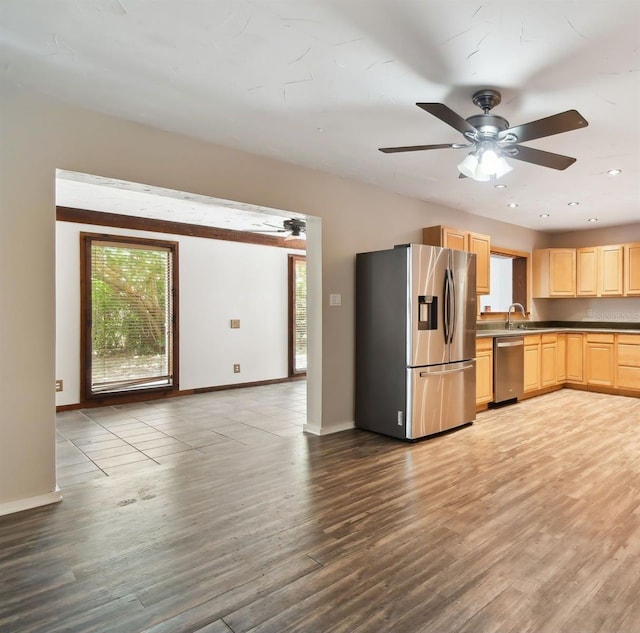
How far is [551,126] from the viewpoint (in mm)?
2219

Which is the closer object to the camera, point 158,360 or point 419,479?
point 419,479

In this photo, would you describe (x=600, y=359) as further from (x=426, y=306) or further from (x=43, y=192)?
(x=43, y=192)

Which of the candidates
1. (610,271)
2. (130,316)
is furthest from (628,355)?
(130,316)

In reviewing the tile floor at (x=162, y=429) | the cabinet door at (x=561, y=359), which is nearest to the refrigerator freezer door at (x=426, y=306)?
the tile floor at (x=162, y=429)

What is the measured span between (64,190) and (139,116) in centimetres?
213

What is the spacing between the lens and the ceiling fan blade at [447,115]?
2061 millimetres

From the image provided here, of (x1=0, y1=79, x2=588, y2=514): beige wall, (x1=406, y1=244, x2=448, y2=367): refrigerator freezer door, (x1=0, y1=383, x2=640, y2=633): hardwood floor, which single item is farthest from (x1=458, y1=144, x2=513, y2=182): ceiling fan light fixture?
(x1=0, y1=383, x2=640, y2=633): hardwood floor

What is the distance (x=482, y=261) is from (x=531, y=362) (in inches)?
59.3

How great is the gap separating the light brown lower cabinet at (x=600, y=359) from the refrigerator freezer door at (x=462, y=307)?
2.76 metres

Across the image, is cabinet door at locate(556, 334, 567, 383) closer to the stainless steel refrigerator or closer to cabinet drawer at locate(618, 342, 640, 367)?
cabinet drawer at locate(618, 342, 640, 367)

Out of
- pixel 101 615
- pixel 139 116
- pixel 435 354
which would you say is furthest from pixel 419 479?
pixel 139 116

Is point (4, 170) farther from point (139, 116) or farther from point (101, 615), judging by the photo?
point (101, 615)

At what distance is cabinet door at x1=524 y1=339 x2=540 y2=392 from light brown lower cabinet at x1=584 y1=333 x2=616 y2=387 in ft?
2.98

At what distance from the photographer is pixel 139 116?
286 centimetres
